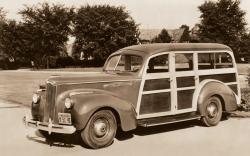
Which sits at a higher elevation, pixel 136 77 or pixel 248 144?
→ pixel 136 77

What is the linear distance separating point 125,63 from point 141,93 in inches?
36.9

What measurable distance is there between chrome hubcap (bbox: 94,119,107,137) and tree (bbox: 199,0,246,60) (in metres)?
46.1

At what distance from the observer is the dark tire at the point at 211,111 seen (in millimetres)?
→ 8945

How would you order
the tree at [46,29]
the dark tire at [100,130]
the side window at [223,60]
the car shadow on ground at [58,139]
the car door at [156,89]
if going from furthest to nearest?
1. the tree at [46,29]
2. the side window at [223,60]
3. the car door at [156,89]
4. the car shadow on ground at [58,139]
5. the dark tire at [100,130]

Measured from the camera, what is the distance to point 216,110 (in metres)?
9.21

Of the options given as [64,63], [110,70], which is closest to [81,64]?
[64,63]

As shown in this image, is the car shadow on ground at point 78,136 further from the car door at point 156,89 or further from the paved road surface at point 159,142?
the car door at point 156,89

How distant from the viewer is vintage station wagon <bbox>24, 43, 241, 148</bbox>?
7.18 m

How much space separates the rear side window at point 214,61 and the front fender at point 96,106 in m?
2.37

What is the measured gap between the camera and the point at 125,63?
868 cm

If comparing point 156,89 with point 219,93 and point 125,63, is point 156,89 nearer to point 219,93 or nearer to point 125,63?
point 125,63

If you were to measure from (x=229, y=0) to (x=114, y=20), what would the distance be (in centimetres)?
1600

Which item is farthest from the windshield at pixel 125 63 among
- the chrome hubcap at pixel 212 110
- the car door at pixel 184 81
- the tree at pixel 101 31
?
the tree at pixel 101 31

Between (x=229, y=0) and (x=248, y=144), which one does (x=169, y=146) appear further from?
(x=229, y=0)
